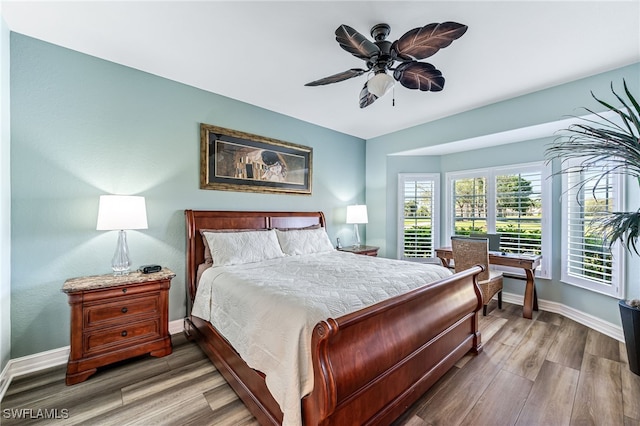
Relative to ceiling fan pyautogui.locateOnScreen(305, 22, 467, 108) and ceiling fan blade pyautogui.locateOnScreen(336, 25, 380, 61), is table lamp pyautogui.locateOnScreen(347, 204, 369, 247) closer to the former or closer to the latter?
ceiling fan pyautogui.locateOnScreen(305, 22, 467, 108)

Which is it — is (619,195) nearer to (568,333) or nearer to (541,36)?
(568,333)

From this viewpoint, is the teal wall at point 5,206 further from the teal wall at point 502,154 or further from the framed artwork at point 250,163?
the teal wall at point 502,154

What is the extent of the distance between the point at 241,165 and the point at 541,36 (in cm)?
324

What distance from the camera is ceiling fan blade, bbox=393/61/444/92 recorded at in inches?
81.7

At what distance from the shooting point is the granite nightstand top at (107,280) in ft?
6.97

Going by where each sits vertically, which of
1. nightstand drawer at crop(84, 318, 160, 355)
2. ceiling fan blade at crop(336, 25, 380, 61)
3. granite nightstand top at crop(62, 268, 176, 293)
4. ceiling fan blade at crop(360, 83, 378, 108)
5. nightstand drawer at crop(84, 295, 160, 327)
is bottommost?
nightstand drawer at crop(84, 318, 160, 355)

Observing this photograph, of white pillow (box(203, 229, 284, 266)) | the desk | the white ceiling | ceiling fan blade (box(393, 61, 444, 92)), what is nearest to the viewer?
the white ceiling

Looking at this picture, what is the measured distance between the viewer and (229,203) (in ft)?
11.4

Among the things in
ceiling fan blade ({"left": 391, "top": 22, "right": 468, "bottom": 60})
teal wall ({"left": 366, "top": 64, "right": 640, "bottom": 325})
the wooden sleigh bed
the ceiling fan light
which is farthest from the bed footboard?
teal wall ({"left": 366, "top": 64, "right": 640, "bottom": 325})

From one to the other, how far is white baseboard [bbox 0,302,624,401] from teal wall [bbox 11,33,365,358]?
0.06 meters

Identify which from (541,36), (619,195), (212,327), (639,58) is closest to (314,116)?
(541,36)

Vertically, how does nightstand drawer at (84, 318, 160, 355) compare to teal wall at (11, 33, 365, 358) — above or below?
below

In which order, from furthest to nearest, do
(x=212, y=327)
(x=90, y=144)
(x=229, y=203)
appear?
(x=229, y=203) → (x=90, y=144) → (x=212, y=327)

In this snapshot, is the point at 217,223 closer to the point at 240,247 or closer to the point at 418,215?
the point at 240,247
